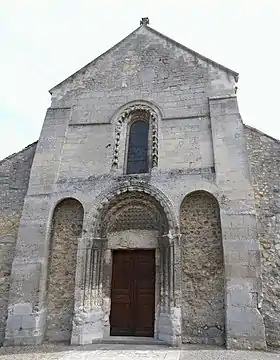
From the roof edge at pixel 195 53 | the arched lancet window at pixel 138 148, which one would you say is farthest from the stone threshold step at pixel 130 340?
the roof edge at pixel 195 53

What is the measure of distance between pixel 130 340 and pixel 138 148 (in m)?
4.93

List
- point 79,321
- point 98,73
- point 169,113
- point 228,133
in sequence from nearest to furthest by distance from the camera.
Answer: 1. point 79,321
2. point 228,133
3. point 169,113
4. point 98,73

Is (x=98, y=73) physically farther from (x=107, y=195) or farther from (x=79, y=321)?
(x=79, y=321)

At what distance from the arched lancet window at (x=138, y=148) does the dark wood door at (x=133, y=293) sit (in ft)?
7.40

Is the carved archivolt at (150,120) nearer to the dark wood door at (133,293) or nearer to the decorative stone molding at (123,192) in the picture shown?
the decorative stone molding at (123,192)

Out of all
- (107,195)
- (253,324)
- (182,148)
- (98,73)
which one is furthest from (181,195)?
(98,73)

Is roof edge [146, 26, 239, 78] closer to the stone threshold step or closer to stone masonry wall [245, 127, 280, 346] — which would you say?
stone masonry wall [245, 127, 280, 346]

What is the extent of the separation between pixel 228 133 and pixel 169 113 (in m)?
1.76

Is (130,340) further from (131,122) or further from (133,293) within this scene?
(131,122)

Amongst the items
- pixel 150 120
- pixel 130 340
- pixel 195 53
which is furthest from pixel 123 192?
pixel 195 53

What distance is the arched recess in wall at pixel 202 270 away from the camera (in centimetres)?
686

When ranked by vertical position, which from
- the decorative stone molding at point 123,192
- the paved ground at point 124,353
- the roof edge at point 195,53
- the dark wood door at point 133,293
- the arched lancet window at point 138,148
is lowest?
the paved ground at point 124,353

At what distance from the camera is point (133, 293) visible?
25.6 feet

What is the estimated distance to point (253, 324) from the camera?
6.38 m
